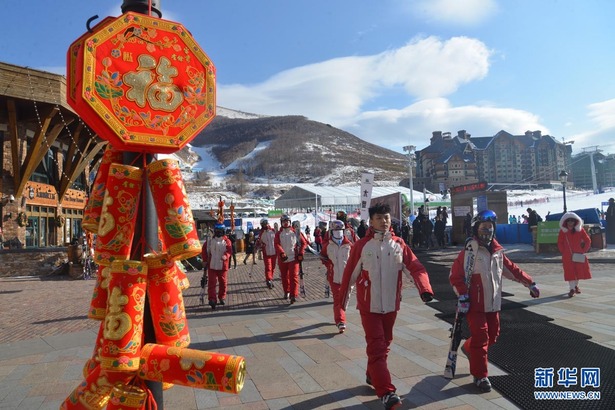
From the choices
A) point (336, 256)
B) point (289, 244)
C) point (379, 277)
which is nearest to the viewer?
point (379, 277)

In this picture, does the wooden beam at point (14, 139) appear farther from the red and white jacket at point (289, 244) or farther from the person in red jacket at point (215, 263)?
the red and white jacket at point (289, 244)

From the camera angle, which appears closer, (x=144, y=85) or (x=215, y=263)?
(x=144, y=85)

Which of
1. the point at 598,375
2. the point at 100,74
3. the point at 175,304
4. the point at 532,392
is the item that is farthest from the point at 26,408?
the point at 598,375

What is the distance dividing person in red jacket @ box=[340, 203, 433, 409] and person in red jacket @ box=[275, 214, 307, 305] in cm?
499

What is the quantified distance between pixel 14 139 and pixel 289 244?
1529cm

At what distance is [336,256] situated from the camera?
716cm

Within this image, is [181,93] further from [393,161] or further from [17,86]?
[393,161]

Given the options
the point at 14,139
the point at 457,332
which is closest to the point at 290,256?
the point at 457,332

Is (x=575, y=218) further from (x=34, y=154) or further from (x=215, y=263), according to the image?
(x=34, y=154)

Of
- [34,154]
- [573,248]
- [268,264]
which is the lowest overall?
[268,264]

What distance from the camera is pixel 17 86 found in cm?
1716

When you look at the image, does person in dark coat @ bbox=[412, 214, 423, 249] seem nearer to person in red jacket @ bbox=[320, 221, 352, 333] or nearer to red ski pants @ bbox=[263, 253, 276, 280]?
red ski pants @ bbox=[263, 253, 276, 280]

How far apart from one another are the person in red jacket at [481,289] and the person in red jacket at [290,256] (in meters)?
5.18

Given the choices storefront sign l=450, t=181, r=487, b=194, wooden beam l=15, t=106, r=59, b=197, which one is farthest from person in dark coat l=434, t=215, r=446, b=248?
wooden beam l=15, t=106, r=59, b=197
